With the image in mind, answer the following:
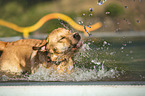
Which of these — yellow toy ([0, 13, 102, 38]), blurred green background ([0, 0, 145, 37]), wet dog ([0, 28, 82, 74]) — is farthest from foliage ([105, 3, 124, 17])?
wet dog ([0, 28, 82, 74])

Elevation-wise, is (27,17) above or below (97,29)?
above

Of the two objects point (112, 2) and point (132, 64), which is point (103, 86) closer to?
point (132, 64)

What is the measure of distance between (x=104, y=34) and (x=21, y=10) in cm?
68

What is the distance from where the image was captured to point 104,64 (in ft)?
5.38

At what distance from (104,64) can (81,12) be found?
1.44 feet

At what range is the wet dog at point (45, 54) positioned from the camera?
1.52 m

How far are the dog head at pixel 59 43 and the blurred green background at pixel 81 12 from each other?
11 cm

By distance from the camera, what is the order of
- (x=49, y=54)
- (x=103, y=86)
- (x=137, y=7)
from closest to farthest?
(x=103, y=86), (x=49, y=54), (x=137, y=7)

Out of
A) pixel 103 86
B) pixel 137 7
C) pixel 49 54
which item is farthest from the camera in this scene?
pixel 137 7

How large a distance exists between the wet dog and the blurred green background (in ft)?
0.40

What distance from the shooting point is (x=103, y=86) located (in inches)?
54.7

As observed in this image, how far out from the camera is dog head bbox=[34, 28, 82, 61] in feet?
4.98

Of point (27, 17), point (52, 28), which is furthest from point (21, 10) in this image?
point (52, 28)

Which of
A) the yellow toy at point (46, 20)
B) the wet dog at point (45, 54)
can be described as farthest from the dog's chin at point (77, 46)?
the yellow toy at point (46, 20)
